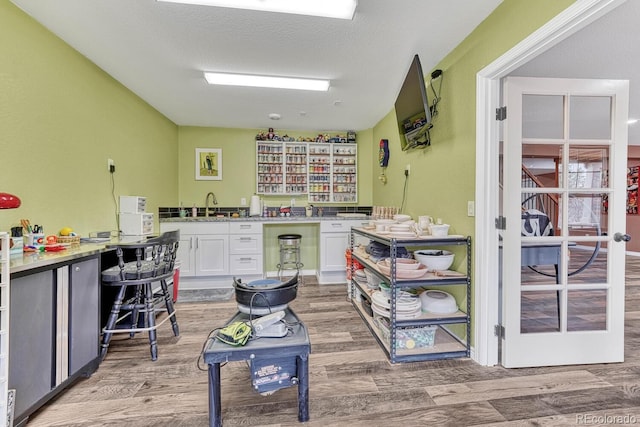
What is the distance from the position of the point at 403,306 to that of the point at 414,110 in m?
1.60

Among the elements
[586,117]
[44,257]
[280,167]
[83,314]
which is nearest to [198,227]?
[280,167]

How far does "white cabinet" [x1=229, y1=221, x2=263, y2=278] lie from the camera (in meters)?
3.87

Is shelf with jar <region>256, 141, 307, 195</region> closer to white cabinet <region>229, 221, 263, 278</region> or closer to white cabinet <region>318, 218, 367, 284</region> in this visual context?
white cabinet <region>229, 221, 263, 278</region>

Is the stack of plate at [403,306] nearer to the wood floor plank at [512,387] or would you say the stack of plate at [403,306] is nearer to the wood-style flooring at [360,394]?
the wood-style flooring at [360,394]

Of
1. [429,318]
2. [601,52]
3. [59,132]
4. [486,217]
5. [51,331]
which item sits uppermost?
[601,52]

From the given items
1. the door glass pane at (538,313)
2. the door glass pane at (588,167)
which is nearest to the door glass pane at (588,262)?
the door glass pane at (538,313)

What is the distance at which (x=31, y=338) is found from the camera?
1.39m

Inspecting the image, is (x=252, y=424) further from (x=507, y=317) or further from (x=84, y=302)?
(x=507, y=317)

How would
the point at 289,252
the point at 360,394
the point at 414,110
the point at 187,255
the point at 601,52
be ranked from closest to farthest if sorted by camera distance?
the point at 360,394, the point at 601,52, the point at 414,110, the point at 187,255, the point at 289,252

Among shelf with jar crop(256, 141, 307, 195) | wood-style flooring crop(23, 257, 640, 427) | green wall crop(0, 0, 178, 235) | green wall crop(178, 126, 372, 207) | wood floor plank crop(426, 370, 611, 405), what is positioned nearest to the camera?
wood-style flooring crop(23, 257, 640, 427)

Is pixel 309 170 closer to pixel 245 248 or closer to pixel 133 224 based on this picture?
pixel 245 248

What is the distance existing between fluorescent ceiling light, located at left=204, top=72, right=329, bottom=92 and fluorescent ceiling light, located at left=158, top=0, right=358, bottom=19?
0.91 m

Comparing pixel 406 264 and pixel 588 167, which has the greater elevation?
pixel 588 167

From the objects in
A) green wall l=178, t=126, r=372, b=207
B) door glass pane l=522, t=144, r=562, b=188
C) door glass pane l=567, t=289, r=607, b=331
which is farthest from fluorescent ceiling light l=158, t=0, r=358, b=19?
green wall l=178, t=126, r=372, b=207
